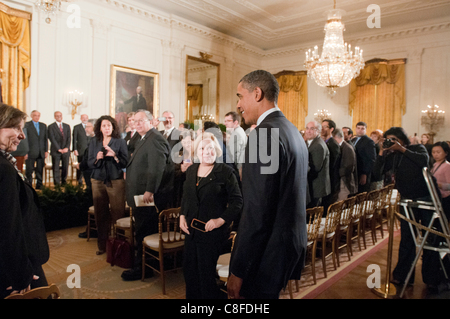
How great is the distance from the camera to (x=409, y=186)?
132 inches

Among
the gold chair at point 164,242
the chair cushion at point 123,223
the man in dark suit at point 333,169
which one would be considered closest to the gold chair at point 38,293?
the gold chair at point 164,242

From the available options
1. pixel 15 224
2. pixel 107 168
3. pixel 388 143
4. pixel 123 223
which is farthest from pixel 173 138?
pixel 15 224

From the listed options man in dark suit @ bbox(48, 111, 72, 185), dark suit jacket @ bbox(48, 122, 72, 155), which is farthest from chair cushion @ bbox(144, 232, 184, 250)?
dark suit jacket @ bbox(48, 122, 72, 155)

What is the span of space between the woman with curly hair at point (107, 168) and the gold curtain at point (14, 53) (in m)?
4.62

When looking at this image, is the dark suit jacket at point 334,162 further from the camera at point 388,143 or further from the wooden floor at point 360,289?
the camera at point 388,143

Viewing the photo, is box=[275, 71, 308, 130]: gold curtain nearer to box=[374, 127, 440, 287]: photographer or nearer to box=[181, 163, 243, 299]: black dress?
box=[374, 127, 440, 287]: photographer

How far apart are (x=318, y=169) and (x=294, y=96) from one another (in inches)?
350

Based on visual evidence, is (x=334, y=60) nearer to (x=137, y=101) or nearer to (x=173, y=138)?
(x=173, y=138)

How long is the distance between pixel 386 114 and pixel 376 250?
7.42m

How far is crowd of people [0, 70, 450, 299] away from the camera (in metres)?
1.45

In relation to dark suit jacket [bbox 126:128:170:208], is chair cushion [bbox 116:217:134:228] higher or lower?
lower

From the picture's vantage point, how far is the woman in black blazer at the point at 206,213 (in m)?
2.44

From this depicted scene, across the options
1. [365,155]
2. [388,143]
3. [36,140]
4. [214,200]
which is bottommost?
[214,200]

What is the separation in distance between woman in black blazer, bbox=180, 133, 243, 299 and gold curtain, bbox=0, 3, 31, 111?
21.8 feet
